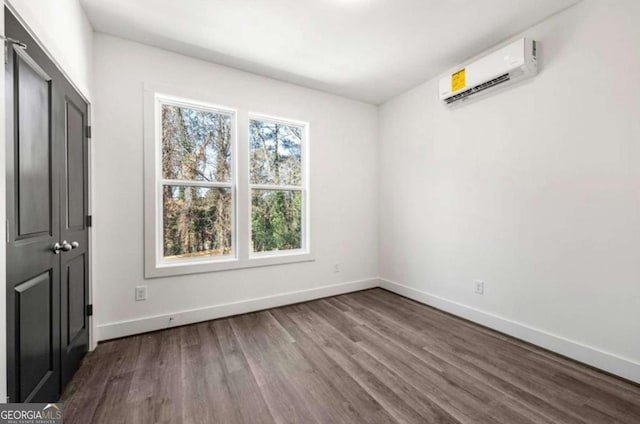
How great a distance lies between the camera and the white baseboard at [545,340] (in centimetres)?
186

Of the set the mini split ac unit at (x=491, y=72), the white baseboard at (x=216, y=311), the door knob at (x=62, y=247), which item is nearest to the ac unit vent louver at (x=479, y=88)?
the mini split ac unit at (x=491, y=72)

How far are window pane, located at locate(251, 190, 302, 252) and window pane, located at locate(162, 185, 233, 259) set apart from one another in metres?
0.32

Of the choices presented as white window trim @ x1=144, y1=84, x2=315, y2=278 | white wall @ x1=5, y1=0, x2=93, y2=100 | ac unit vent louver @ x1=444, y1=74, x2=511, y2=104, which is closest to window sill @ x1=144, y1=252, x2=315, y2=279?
white window trim @ x1=144, y1=84, x2=315, y2=278

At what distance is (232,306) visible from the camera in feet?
9.69

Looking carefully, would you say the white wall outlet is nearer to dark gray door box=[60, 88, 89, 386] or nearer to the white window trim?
the white window trim

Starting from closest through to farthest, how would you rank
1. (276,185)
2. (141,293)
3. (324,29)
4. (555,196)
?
1. (555,196)
2. (324,29)
3. (141,293)
4. (276,185)

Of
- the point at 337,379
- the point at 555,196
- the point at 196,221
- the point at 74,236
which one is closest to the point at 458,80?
the point at 555,196

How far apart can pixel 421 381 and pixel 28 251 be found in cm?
241

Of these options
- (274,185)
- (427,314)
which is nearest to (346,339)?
(427,314)

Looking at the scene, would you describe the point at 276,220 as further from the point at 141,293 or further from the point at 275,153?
the point at 141,293

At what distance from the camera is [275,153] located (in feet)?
11.1

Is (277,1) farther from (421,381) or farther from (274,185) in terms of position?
(421,381)

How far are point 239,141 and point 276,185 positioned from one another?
684 mm

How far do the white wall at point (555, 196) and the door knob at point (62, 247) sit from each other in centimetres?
338
